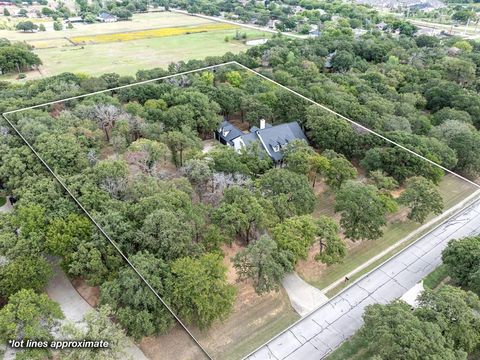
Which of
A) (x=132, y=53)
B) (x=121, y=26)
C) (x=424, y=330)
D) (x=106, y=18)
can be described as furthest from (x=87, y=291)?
(x=106, y=18)

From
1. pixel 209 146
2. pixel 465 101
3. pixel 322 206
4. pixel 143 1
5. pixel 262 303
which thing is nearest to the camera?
pixel 262 303

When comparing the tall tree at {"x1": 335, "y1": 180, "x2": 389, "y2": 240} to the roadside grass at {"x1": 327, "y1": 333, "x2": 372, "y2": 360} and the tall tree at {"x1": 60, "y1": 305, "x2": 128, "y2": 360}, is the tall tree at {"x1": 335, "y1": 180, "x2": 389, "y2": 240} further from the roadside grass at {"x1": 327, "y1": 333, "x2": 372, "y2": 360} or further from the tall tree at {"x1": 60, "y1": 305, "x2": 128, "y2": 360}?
the tall tree at {"x1": 60, "y1": 305, "x2": 128, "y2": 360}

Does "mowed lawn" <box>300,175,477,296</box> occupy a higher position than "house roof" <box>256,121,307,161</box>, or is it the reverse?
"house roof" <box>256,121,307,161</box>

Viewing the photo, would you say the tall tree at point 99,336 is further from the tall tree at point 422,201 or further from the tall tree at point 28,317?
the tall tree at point 422,201

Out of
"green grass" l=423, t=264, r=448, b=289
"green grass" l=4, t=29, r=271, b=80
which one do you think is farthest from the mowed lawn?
"green grass" l=4, t=29, r=271, b=80

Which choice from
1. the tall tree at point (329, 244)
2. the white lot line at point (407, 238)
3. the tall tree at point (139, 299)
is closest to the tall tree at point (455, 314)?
the white lot line at point (407, 238)

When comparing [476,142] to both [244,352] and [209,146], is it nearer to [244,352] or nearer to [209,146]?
[209,146]

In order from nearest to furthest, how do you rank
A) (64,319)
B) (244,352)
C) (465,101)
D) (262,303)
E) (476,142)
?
(244,352) → (64,319) → (262,303) → (476,142) → (465,101)


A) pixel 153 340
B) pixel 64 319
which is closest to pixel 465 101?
pixel 153 340
